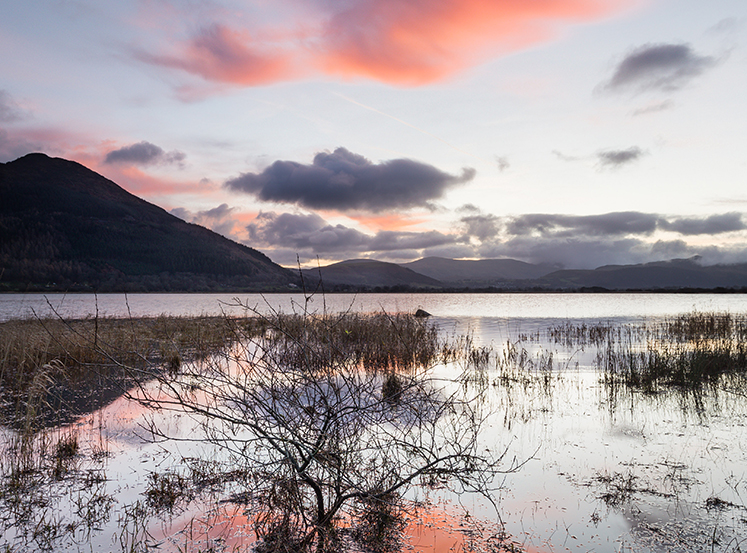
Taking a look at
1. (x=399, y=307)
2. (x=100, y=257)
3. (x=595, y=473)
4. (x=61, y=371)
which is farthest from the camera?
(x=100, y=257)

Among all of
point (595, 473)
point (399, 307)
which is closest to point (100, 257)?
point (399, 307)

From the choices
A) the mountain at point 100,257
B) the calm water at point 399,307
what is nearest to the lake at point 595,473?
the calm water at point 399,307

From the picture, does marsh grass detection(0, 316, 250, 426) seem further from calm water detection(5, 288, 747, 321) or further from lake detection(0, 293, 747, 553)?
calm water detection(5, 288, 747, 321)

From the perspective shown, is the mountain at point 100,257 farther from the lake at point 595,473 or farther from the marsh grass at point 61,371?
the lake at point 595,473

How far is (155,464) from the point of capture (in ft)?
22.8

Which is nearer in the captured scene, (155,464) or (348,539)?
(348,539)

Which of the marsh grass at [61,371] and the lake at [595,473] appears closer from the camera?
the lake at [595,473]

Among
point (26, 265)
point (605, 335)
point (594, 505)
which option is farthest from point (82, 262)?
point (594, 505)

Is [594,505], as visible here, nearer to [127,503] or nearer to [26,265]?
[127,503]

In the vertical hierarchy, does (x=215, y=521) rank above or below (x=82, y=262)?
below

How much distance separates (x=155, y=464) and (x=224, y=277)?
17566cm

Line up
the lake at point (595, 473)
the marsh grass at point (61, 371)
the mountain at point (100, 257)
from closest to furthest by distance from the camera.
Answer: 1. the lake at point (595, 473)
2. the marsh grass at point (61, 371)
3. the mountain at point (100, 257)

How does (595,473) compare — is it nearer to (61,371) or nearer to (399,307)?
(61,371)

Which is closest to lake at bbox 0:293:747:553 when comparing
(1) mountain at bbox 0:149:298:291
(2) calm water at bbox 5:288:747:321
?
(2) calm water at bbox 5:288:747:321
